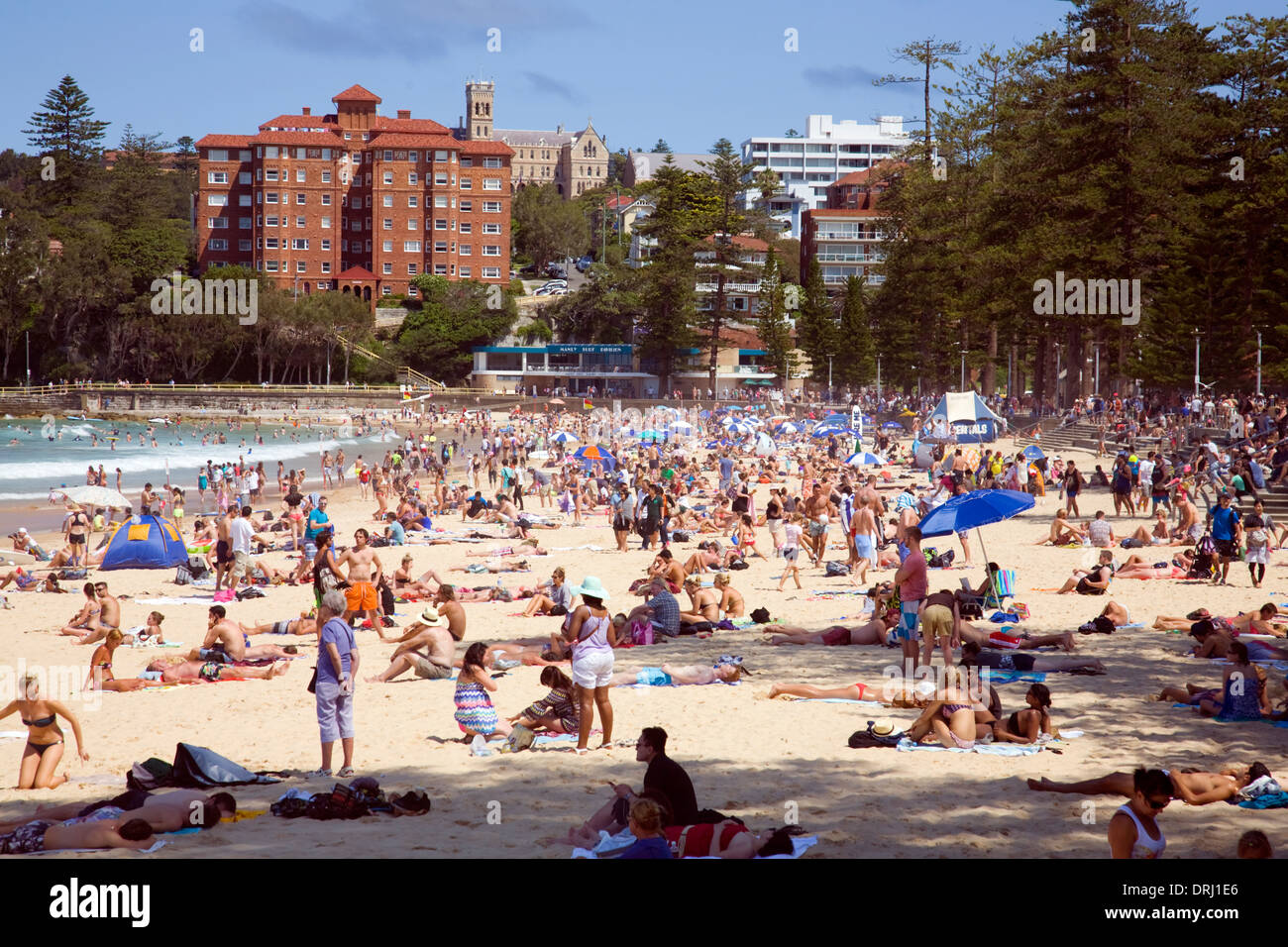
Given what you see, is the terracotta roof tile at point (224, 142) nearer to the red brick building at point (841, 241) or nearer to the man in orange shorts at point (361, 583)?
the red brick building at point (841, 241)

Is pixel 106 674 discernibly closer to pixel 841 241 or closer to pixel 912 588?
pixel 912 588

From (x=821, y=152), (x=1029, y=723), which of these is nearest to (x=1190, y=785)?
(x=1029, y=723)

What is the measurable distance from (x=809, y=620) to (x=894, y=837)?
6940 mm

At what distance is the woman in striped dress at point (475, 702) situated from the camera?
848cm

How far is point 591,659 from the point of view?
26.3ft

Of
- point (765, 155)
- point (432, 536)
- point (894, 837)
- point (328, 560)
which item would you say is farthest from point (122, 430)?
point (765, 155)

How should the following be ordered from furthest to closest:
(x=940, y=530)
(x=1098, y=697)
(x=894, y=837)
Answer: (x=940, y=530)
(x=1098, y=697)
(x=894, y=837)

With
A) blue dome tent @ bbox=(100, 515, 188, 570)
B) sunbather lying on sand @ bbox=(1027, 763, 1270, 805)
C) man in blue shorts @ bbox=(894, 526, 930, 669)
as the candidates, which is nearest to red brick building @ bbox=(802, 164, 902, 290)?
blue dome tent @ bbox=(100, 515, 188, 570)

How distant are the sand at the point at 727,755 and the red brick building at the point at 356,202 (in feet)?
248

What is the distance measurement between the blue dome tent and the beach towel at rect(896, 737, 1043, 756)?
1352 centimetres

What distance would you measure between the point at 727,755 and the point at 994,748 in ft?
5.98

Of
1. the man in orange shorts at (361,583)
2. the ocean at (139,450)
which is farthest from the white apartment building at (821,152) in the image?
the man in orange shorts at (361,583)

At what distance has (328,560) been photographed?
42.3 ft
